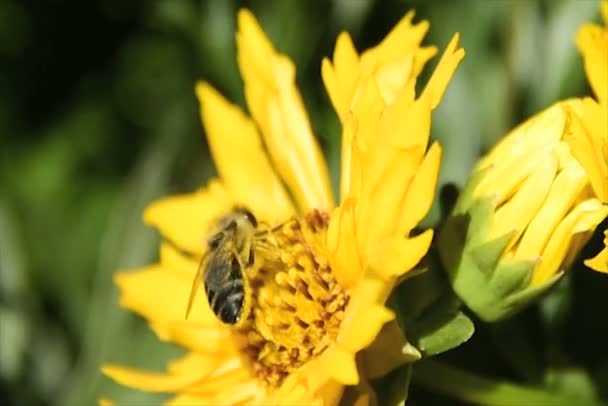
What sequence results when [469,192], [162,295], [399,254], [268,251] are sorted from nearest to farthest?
[399,254]
[469,192]
[268,251]
[162,295]

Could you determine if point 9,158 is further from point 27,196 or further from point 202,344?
point 202,344

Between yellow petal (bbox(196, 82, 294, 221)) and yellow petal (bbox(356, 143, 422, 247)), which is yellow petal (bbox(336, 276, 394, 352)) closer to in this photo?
yellow petal (bbox(356, 143, 422, 247))

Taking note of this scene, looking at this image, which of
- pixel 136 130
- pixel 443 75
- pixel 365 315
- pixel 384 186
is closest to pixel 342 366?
pixel 365 315

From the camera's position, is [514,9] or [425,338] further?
[514,9]

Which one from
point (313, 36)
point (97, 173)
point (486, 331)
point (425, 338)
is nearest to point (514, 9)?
point (313, 36)

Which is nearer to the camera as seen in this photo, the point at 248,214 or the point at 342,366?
the point at 342,366

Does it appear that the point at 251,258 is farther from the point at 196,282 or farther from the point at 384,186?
the point at 384,186

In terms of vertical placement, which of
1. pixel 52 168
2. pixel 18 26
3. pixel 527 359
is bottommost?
pixel 527 359
